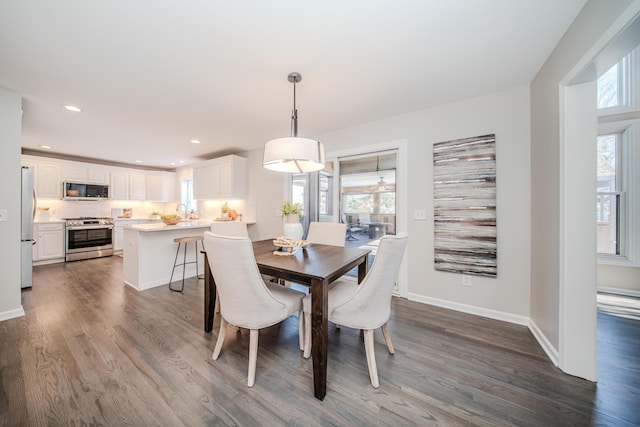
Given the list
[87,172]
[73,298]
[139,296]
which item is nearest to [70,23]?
[139,296]

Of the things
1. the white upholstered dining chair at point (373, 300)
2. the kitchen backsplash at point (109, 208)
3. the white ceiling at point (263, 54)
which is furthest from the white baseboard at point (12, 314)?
the white upholstered dining chair at point (373, 300)

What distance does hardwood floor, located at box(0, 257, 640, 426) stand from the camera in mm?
1227

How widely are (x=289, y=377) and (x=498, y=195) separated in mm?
2614

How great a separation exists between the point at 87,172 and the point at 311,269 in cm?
669

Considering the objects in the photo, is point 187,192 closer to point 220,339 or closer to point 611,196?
point 220,339

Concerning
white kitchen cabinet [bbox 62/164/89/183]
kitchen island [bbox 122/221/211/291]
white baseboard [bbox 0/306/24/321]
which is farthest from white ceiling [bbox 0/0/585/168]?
white kitchen cabinet [bbox 62/164/89/183]

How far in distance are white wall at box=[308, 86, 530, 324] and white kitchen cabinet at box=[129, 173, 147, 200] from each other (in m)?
6.63

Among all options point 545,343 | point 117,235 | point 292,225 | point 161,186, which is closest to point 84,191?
point 117,235

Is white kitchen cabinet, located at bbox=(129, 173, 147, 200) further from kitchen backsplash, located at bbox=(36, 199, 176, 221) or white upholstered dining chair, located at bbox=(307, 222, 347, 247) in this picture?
white upholstered dining chair, located at bbox=(307, 222, 347, 247)

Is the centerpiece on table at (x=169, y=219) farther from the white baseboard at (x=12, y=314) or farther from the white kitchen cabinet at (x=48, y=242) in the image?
the white kitchen cabinet at (x=48, y=242)

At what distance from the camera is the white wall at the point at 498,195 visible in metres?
2.22

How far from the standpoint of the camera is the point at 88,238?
4.86m

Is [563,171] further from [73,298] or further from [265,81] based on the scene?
[73,298]

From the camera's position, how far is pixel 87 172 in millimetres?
5148
